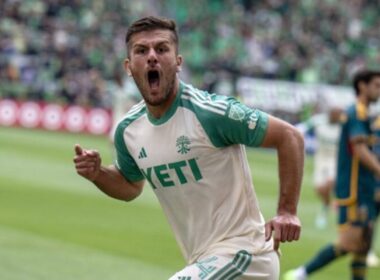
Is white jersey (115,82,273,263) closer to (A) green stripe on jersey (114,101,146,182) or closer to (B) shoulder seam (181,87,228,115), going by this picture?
(B) shoulder seam (181,87,228,115)

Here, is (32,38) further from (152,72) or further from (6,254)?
(152,72)

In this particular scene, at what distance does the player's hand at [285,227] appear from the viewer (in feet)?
16.2

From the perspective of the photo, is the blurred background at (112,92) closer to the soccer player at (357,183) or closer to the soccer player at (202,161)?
the soccer player at (357,183)

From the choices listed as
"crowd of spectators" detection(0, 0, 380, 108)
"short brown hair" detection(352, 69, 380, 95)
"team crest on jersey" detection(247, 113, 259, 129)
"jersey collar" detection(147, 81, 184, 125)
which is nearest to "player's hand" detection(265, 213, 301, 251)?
"team crest on jersey" detection(247, 113, 259, 129)

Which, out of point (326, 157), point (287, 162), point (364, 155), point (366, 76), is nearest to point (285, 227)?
point (287, 162)

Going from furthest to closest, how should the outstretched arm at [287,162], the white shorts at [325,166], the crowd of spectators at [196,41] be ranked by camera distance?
the crowd of spectators at [196,41] → the white shorts at [325,166] → the outstretched arm at [287,162]

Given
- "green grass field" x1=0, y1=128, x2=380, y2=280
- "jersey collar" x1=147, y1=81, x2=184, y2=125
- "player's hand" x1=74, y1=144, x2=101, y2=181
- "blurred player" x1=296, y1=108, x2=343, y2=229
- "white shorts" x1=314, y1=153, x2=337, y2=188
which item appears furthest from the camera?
"white shorts" x1=314, y1=153, x2=337, y2=188

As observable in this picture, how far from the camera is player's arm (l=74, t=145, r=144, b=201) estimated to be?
216 inches

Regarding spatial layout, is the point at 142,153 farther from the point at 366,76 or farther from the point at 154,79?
the point at 366,76

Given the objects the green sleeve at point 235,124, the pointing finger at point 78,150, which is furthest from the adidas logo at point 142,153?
the green sleeve at point 235,124

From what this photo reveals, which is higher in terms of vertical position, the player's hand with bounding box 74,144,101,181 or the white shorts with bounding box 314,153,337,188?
the player's hand with bounding box 74,144,101,181

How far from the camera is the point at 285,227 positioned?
4.95 metres

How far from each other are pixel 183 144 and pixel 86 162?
57cm

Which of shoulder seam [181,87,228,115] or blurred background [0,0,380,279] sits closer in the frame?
shoulder seam [181,87,228,115]
